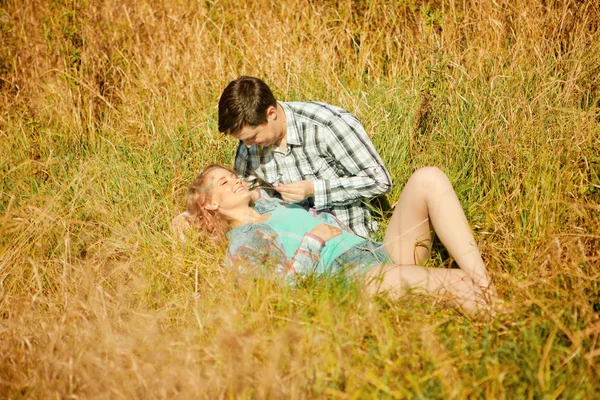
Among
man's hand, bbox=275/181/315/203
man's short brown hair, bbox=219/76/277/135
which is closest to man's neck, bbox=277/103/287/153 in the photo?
man's short brown hair, bbox=219/76/277/135

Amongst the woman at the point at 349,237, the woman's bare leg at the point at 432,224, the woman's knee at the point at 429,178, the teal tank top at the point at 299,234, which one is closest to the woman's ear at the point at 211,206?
the woman at the point at 349,237

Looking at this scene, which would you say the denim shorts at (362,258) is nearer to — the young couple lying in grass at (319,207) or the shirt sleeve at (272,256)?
the young couple lying in grass at (319,207)

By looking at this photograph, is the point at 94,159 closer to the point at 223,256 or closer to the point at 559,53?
the point at 223,256

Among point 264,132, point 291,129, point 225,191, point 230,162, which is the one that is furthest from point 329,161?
point 230,162

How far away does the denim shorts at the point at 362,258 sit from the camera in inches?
116

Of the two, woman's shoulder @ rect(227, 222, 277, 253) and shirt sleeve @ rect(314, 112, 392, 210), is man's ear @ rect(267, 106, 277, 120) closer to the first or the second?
shirt sleeve @ rect(314, 112, 392, 210)

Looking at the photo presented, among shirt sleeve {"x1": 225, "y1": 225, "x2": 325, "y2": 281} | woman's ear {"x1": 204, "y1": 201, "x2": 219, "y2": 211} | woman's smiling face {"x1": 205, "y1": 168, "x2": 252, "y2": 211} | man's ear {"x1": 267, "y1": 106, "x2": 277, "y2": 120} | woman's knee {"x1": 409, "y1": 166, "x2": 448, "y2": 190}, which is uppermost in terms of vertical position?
man's ear {"x1": 267, "y1": 106, "x2": 277, "y2": 120}

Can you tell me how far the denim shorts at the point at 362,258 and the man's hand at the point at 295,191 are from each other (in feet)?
1.26

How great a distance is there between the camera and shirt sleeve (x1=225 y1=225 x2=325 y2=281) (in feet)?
9.56

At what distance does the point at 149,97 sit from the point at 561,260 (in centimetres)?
319

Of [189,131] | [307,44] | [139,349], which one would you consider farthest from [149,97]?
[139,349]

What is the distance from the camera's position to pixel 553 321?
2361 mm

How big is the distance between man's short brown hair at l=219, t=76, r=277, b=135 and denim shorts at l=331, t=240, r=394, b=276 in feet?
2.67

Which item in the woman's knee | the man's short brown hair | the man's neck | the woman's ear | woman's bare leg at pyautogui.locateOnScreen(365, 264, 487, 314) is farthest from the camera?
the woman's ear
